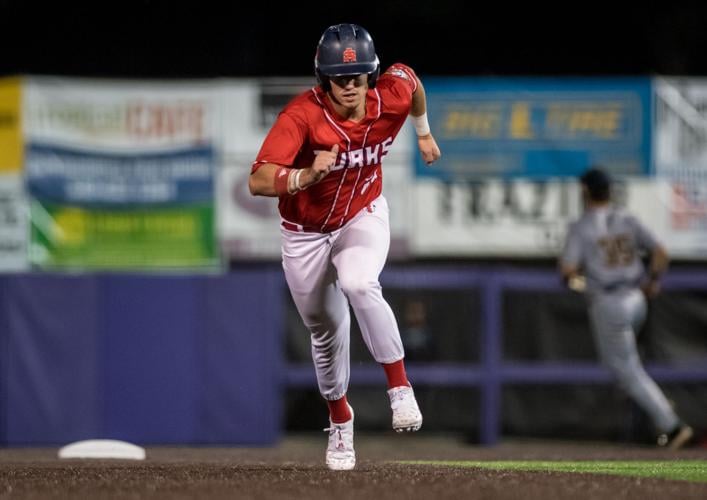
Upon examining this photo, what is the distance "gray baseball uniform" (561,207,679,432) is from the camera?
10961mm

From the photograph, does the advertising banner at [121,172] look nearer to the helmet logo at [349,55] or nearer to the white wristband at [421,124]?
the white wristband at [421,124]

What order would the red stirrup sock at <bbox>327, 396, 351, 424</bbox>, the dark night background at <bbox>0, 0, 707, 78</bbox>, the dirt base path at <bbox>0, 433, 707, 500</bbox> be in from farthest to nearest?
the dark night background at <bbox>0, 0, 707, 78</bbox> → the red stirrup sock at <bbox>327, 396, 351, 424</bbox> → the dirt base path at <bbox>0, 433, 707, 500</bbox>

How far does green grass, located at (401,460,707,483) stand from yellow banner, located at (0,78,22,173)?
16.0 ft

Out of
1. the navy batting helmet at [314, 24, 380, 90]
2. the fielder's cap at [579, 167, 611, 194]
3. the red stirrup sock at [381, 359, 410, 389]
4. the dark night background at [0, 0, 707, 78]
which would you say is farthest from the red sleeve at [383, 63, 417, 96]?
the dark night background at [0, 0, 707, 78]

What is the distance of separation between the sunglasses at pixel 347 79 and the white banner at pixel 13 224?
220 inches

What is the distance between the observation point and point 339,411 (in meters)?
7.35

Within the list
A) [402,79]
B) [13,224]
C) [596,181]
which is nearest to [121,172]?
[13,224]

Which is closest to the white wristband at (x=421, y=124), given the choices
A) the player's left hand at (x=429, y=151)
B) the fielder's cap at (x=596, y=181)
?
the player's left hand at (x=429, y=151)

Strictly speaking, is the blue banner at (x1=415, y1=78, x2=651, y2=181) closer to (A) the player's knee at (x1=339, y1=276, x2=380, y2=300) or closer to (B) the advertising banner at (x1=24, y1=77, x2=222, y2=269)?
(B) the advertising banner at (x1=24, y1=77, x2=222, y2=269)

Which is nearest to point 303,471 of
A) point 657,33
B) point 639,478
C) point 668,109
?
point 639,478

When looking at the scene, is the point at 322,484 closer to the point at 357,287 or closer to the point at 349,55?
the point at 357,287

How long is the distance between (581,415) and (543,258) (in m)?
1.33

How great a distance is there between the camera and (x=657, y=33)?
14312 millimetres

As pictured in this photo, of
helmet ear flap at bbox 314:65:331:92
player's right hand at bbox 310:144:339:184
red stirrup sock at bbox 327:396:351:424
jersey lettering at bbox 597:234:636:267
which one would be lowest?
red stirrup sock at bbox 327:396:351:424
